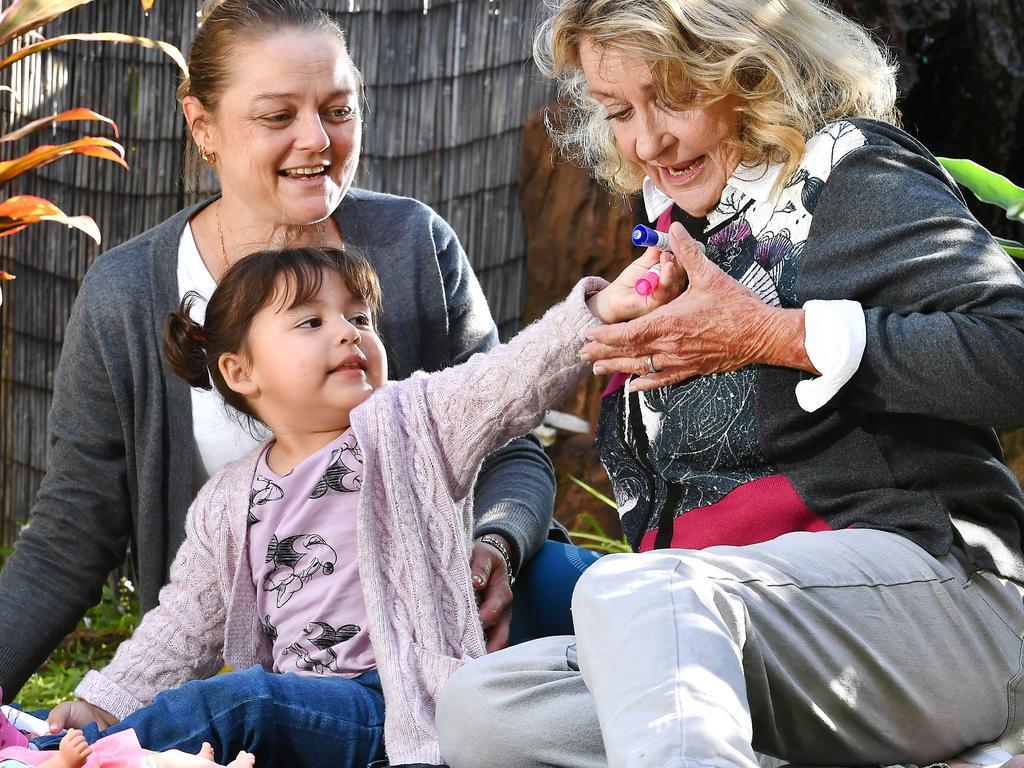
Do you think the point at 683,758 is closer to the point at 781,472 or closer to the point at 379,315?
the point at 781,472

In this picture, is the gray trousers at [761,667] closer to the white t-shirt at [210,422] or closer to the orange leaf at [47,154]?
the white t-shirt at [210,422]

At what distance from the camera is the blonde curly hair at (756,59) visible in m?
2.01

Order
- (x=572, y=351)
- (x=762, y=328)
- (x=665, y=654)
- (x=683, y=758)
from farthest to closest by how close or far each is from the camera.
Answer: (x=572, y=351) < (x=762, y=328) < (x=665, y=654) < (x=683, y=758)

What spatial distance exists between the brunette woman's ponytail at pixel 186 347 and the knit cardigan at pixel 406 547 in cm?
23

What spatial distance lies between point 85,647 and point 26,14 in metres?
1.92

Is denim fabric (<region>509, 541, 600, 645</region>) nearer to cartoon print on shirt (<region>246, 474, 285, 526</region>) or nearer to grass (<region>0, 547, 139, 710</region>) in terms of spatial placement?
cartoon print on shirt (<region>246, 474, 285, 526</region>)

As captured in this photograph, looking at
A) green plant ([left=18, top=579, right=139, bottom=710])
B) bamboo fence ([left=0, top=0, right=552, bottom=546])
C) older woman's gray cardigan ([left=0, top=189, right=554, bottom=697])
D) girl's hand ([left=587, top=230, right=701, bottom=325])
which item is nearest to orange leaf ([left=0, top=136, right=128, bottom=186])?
older woman's gray cardigan ([left=0, top=189, right=554, bottom=697])

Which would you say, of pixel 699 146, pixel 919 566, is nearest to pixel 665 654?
pixel 919 566

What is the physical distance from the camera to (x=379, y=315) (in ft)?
8.79

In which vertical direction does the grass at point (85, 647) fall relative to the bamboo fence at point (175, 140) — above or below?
below

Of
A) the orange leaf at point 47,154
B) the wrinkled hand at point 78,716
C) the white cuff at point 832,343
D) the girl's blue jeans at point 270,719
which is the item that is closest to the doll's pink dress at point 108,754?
the girl's blue jeans at point 270,719

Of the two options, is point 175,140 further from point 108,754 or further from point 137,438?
point 108,754

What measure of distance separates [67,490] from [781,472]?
147 cm

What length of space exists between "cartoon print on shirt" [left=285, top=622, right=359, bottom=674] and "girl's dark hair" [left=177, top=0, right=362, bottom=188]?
1050 mm
